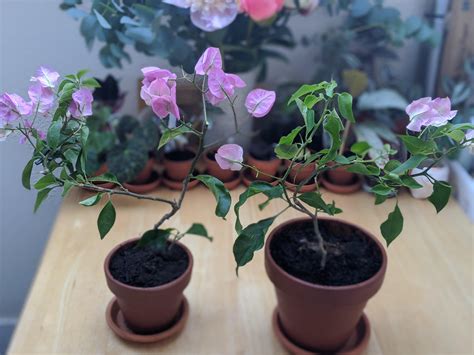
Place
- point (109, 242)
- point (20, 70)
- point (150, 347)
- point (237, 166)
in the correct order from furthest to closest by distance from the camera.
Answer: point (20, 70), point (109, 242), point (150, 347), point (237, 166)

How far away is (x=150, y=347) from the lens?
0.77 m

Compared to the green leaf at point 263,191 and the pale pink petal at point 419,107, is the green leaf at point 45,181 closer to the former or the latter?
the green leaf at point 263,191

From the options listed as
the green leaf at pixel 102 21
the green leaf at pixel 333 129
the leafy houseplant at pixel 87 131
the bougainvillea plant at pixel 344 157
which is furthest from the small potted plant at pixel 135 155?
the green leaf at pixel 333 129

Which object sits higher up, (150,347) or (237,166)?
(237,166)

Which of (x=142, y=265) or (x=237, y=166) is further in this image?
(x=142, y=265)

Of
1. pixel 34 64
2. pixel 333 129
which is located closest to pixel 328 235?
pixel 333 129

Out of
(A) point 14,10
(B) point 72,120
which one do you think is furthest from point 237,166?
(A) point 14,10

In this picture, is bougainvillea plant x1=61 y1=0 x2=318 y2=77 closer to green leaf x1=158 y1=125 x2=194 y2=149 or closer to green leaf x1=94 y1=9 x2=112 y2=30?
green leaf x1=94 y1=9 x2=112 y2=30

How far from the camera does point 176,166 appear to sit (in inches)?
44.4

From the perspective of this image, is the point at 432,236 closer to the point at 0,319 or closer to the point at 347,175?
the point at 347,175

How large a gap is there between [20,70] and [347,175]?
76 cm

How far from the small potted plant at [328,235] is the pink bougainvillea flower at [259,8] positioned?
1.00ft

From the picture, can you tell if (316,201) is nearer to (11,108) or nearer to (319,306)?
(319,306)

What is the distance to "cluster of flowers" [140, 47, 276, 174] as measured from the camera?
2.00 feet
